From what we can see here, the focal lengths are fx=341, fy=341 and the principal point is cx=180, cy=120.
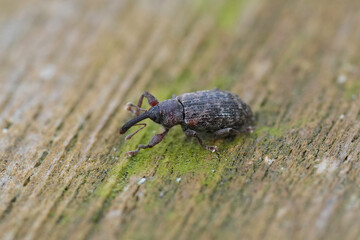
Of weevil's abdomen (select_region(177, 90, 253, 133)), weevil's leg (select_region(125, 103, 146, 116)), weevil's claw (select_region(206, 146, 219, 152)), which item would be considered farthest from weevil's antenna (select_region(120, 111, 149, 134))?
weevil's claw (select_region(206, 146, 219, 152))

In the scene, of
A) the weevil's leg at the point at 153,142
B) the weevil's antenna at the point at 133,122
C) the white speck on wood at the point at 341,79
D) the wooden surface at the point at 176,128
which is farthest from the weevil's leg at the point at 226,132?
the white speck on wood at the point at 341,79

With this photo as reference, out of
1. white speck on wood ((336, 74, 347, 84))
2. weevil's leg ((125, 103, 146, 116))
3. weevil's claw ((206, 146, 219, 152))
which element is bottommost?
weevil's claw ((206, 146, 219, 152))

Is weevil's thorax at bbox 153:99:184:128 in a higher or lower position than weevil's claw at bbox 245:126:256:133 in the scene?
higher

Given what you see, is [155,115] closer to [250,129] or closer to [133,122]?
[133,122]

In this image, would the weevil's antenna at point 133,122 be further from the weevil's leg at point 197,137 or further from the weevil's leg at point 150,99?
the weevil's leg at point 197,137

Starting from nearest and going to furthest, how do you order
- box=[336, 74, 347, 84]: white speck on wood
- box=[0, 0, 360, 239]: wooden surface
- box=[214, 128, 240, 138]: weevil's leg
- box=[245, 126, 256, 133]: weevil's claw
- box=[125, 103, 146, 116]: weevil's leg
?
1. box=[0, 0, 360, 239]: wooden surface
2. box=[214, 128, 240, 138]: weevil's leg
3. box=[245, 126, 256, 133]: weevil's claw
4. box=[125, 103, 146, 116]: weevil's leg
5. box=[336, 74, 347, 84]: white speck on wood

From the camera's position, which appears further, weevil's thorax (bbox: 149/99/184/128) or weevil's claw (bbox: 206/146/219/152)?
weevil's thorax (bbox: 149/99/184/128)

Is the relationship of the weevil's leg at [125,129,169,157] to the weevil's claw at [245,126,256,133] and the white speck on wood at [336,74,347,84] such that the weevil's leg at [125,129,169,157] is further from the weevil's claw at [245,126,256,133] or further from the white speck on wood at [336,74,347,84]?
the white speck on wood at [336,74,347,84]

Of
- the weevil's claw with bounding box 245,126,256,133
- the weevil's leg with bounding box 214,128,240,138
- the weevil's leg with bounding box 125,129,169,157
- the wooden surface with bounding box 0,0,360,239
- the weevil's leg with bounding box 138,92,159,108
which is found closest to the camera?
the wooden surface with bounding box 0,0,360,239
